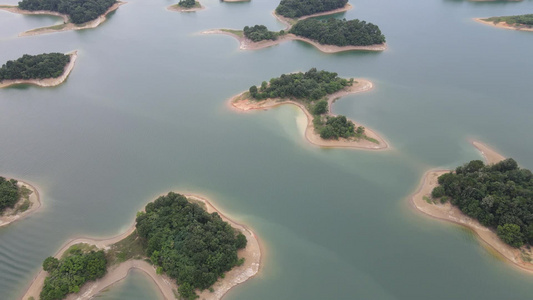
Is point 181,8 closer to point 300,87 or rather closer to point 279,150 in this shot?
point 300,87

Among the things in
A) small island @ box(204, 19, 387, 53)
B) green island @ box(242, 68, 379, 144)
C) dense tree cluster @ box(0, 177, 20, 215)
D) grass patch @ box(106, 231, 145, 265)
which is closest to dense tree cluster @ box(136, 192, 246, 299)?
grass patch @ box(106, 231, 145, 265)

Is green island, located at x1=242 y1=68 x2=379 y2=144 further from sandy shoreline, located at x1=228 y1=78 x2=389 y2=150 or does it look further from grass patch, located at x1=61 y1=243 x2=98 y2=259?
grass patch, located at x1=61 y1=243 x2=98 y2=259

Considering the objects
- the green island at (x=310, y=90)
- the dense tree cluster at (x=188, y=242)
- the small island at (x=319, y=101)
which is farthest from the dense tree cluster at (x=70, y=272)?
the green island at (x=310, y=90)

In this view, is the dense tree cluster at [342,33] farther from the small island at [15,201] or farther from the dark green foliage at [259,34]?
the small island at [15,201]

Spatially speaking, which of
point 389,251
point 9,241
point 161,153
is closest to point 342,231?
point 389,251

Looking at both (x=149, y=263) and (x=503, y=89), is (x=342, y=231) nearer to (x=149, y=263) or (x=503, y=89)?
(x=149, y=263)
